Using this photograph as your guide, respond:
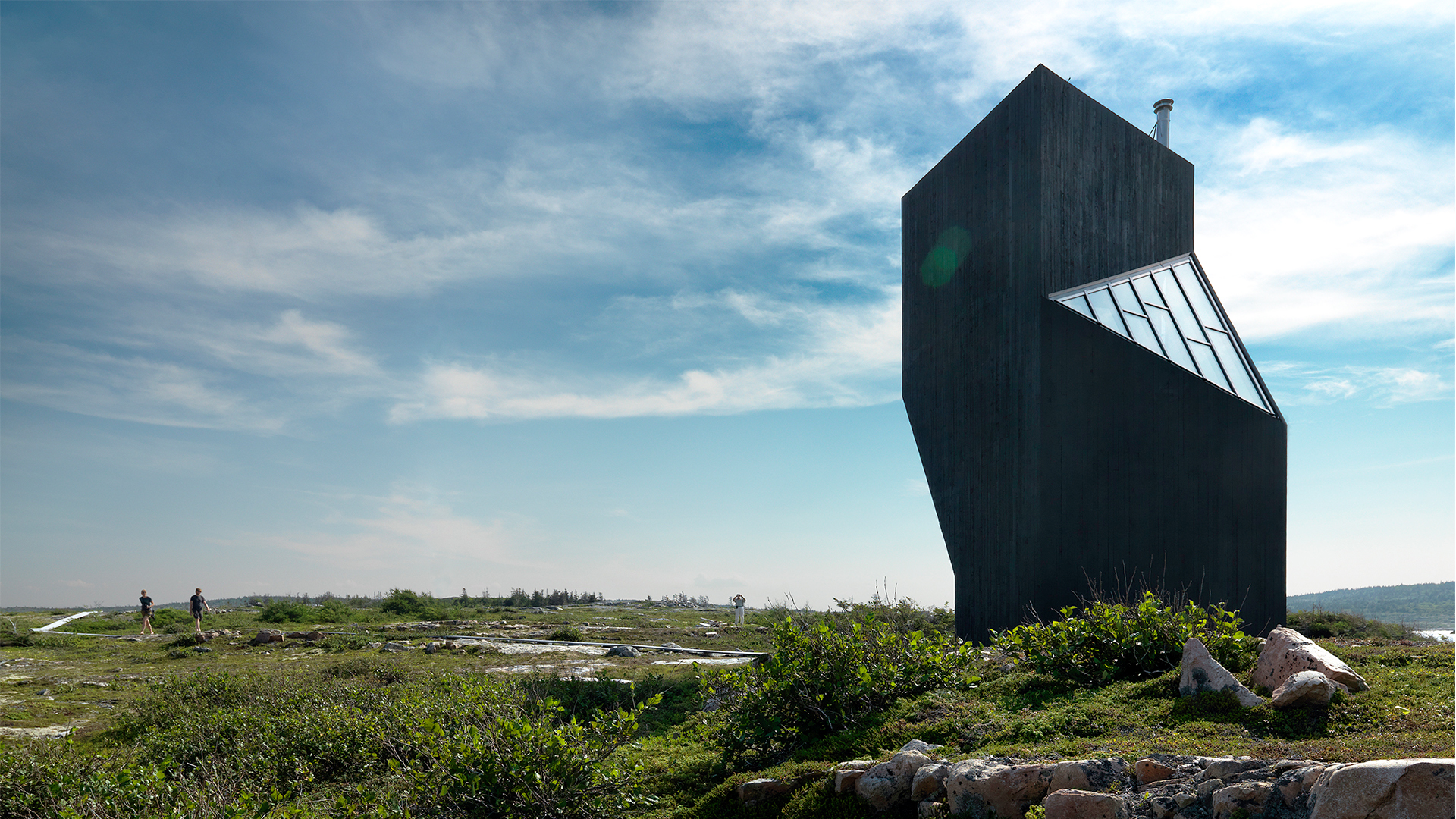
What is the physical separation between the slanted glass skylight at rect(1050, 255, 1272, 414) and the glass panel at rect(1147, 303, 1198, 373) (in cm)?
2

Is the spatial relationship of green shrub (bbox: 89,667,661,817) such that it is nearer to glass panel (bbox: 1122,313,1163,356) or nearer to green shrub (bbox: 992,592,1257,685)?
green shrub (bbox: 992,592,1257,685)

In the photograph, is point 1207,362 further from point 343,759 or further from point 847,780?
point 343,759

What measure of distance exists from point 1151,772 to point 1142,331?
10404mm

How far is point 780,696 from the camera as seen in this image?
22.6 ft

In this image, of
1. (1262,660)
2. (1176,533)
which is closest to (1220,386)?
(1176,533)

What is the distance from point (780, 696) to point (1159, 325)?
34.6 ft

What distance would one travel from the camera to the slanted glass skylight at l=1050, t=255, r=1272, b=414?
1288 centimetres

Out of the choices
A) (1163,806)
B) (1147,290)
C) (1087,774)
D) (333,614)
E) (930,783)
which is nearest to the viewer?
(1163,806)

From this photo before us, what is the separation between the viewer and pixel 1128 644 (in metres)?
7.21

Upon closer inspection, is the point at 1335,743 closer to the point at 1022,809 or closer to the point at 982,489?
the point at 1022,809

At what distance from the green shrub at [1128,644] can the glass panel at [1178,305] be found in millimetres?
8044

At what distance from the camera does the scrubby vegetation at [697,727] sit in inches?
208

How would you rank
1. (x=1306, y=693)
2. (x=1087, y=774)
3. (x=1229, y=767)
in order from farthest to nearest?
(x=1306, y=693), (x=1087, y=774), (x=1229, y=767)

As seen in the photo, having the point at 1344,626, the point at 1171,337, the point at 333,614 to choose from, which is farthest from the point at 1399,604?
the point at 333,614
